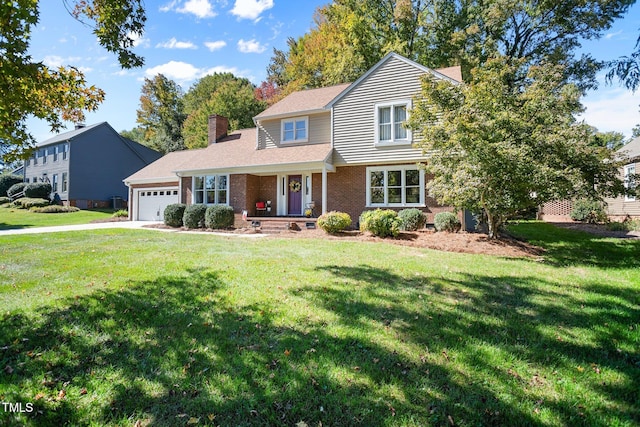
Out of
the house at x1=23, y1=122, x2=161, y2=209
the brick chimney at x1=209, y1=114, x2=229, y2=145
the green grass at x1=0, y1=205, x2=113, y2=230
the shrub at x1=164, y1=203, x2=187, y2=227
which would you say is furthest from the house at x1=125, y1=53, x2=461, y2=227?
the house at x1=23, y1=122, x2=161, y2=209

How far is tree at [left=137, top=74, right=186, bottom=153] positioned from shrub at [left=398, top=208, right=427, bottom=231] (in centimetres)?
3676

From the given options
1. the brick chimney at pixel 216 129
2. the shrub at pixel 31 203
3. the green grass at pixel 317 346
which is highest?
the brick chimney at pixel 216 129

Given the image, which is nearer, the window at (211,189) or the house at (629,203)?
the window at (211,189)

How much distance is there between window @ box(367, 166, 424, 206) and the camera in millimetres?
15086

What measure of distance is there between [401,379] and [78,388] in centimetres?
291

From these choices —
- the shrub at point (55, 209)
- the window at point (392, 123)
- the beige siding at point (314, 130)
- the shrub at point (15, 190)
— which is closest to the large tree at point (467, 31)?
A: the beige siding at point (314, 130)

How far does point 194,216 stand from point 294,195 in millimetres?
5323

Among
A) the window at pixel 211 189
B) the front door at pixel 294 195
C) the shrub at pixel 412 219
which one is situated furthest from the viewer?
the window at pixel 211 189

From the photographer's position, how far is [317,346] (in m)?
3.60

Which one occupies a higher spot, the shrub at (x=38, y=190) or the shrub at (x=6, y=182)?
the shrub at (x=6, y=182)

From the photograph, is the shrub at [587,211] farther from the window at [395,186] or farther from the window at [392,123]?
the window at [392,123]

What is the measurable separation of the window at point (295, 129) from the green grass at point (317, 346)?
12540 millimetres

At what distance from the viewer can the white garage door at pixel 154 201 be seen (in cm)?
2302

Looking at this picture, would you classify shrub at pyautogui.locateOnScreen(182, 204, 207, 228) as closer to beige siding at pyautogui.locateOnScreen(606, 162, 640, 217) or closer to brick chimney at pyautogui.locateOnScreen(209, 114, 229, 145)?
brick chimney at pyautogui.locateOnScreen(209, 114, 229, 145)
